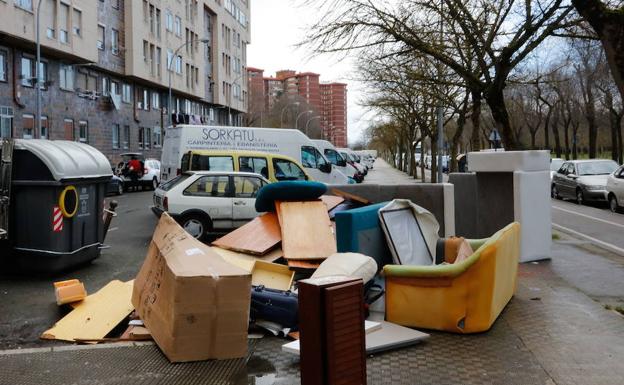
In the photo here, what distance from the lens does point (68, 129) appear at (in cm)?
3634

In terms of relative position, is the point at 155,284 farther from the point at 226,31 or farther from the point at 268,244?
the point at 226,31

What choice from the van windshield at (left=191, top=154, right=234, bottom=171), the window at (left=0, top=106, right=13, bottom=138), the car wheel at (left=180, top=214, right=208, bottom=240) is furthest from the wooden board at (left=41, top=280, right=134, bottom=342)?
the window at (left=0, top=106, right=13, bottom=138)

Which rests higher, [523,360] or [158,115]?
[158,115]

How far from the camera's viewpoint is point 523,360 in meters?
5.13

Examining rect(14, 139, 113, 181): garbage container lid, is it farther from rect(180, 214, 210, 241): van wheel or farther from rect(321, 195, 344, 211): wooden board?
rect(321, 195, 344, 211): wooden board

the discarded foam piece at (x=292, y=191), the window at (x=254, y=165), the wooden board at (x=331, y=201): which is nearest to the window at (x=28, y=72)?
the window at (x=254, y=165)

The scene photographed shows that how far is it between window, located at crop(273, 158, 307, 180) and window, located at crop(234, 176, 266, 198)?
9.06 ft

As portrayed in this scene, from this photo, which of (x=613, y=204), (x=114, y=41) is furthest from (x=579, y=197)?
(x=114, y=41)

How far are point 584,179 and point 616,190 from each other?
3.31 m

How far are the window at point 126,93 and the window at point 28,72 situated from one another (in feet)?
37.9

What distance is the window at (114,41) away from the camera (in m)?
42.0

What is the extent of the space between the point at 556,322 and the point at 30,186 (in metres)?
7.24

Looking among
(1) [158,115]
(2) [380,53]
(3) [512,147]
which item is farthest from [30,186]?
(1) [158,115]

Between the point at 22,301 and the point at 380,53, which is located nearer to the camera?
the point at 22,301
